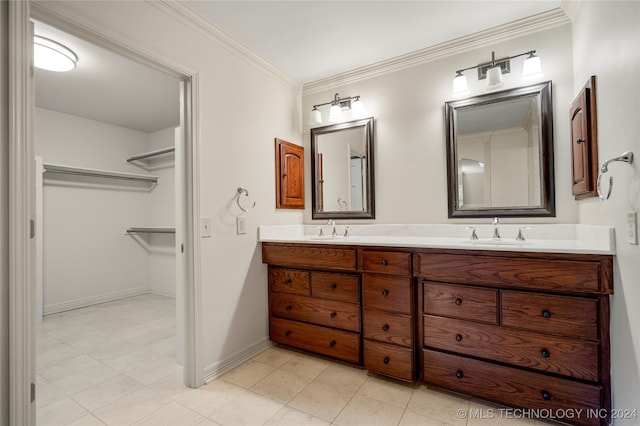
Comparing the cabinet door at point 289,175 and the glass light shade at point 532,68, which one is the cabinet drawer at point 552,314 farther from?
the cabinet door at point 289,175

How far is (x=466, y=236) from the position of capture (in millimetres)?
2158

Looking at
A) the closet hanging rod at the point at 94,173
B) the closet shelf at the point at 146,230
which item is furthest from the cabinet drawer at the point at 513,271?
the closet hanging rod at the point at 94,173

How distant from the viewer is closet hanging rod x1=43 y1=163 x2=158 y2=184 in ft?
11.1

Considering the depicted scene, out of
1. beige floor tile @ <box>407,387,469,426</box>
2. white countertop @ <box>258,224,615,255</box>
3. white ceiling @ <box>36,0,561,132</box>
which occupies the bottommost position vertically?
beige floor tile @ <box>407,387,469,426</box>

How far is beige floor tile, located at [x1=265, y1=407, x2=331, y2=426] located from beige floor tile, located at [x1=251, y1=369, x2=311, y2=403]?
0.12 m

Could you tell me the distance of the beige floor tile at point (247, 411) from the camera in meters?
1.55

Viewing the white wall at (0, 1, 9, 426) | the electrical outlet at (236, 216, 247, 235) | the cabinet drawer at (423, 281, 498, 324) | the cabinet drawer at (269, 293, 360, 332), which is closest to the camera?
the white wall at (0, 1, 9, 426)

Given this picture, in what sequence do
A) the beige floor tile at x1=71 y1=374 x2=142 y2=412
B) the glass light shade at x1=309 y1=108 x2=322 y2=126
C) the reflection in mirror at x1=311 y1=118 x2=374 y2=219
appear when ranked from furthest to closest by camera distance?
the glass light shade at x1=309 y1=108 x2=322 y2=126 → the reflection in mirror at x1=311 y1=118 x2=374 y2=219 → the beige floor tile at x1=71 y1=374 x2=142 y2=412

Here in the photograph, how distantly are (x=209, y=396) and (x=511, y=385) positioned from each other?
170 centimetres

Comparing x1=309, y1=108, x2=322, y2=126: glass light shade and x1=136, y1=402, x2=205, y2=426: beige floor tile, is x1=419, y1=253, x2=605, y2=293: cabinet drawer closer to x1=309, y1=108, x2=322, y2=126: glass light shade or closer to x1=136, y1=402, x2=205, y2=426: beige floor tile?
x1=136, y1=402, x2=205, y2=426: beige floor tile

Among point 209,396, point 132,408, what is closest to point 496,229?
point 209,396

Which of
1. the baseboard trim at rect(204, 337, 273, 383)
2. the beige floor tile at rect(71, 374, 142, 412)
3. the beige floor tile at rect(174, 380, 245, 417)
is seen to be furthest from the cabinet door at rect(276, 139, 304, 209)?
the beige floor tile at rect(71, 374, 142, 412)

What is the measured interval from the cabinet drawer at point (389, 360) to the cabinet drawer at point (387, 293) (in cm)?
25

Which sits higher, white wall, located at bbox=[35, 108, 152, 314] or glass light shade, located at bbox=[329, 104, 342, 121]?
glass light shade, located at bbox=[329, 104, 342, 121]
